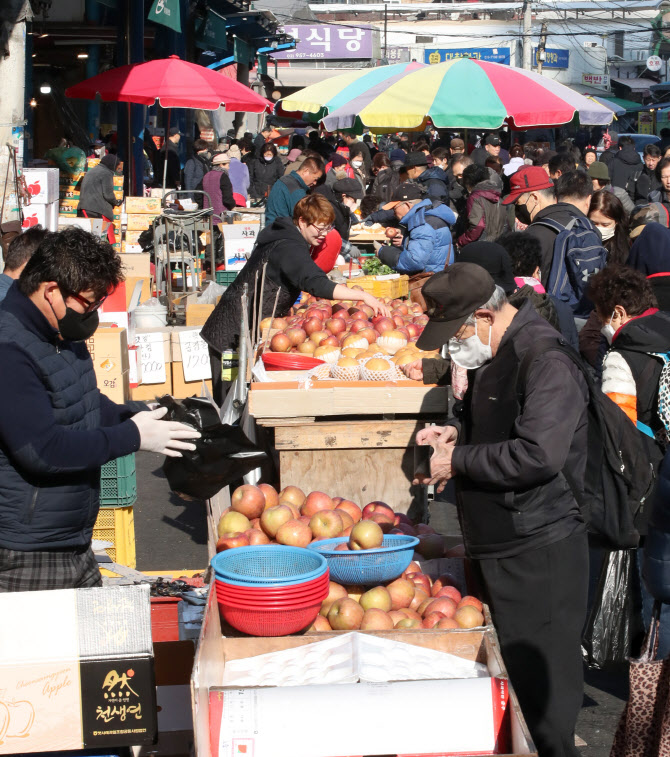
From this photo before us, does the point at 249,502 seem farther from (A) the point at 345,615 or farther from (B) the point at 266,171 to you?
(B) the point at 266,171

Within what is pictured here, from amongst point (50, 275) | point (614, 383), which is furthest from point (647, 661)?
point (50, 275)

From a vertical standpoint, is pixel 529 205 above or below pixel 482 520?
above

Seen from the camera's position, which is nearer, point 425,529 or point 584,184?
point 425,529

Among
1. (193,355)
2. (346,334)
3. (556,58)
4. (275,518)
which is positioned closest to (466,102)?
(193,355)

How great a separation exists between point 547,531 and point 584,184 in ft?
14.9

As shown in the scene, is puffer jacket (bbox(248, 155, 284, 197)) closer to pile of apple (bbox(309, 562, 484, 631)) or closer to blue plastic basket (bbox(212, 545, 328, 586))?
pile of apple (bbox(309, 562, 484, 631))

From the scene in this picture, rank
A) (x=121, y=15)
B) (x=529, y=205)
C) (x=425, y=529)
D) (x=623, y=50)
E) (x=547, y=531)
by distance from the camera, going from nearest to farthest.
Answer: (x=547, y=531) → (x=425, y=529) → (x=529, y=205) → (x=121, y=15) → (x=623, y=50)

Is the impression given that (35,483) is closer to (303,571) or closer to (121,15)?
(303,571)

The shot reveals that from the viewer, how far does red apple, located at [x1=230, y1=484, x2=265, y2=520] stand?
13.0 feet

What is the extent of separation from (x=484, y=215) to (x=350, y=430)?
19.4 feet

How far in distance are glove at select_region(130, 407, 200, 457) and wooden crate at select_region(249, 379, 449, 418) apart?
4.60 feet

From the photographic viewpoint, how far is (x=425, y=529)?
4062 millimetres

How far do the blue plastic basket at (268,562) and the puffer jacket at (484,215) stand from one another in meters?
7.32

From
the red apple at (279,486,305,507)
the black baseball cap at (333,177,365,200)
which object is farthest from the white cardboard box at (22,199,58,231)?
the red apple at (279,486,305,507)
